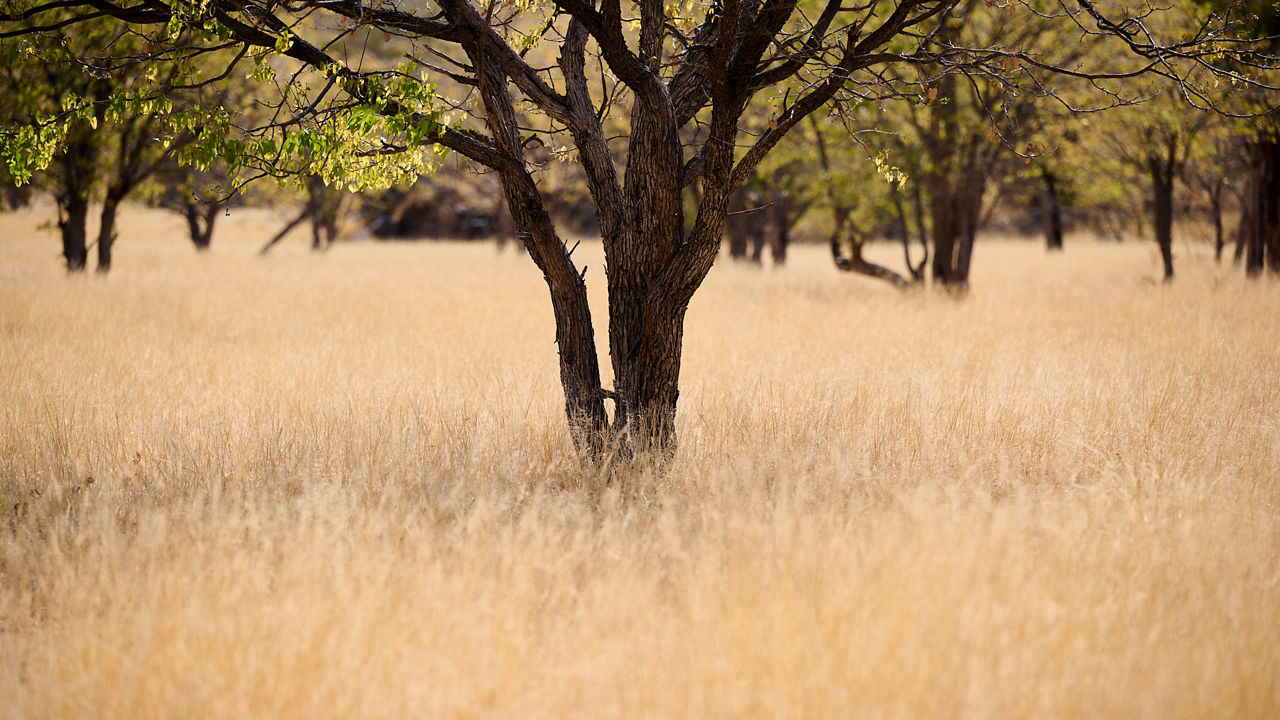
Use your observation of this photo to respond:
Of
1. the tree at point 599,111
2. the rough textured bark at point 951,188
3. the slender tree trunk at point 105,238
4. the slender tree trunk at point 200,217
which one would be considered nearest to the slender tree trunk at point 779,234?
the rough textured bark at point 951,188

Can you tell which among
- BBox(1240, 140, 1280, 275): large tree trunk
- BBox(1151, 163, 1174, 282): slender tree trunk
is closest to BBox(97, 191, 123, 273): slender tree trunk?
BBox(1151, 163, 1174, 282): slender tree trunk

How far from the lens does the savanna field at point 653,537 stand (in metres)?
2.91

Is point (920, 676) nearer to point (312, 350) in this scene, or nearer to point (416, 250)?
point (312, 350)

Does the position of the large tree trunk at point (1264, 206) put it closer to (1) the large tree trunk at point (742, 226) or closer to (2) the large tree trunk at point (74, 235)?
(1) the large tree trunk at point (742, 226)

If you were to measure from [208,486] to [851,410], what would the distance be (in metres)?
4.46

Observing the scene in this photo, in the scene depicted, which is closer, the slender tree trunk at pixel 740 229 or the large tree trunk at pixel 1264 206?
the large tree trunk at pixel 1264 206

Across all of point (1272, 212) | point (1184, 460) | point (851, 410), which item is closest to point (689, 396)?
point (851, 410)

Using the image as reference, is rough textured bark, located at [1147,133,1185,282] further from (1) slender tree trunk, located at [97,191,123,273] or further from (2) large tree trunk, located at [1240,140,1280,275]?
(1) slender tree trunk, located at [97,191,123,273]

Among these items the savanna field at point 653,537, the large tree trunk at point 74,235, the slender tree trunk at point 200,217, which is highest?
the slender tree trunk at point 200,217

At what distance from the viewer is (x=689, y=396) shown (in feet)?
25.2

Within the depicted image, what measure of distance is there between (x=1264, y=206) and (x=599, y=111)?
15.1 m

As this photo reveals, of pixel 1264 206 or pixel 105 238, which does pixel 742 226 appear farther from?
pixel 105 238

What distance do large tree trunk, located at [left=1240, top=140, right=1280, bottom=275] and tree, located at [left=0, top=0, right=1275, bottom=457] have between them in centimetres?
1196

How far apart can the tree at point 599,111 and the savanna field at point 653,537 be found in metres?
0.82
